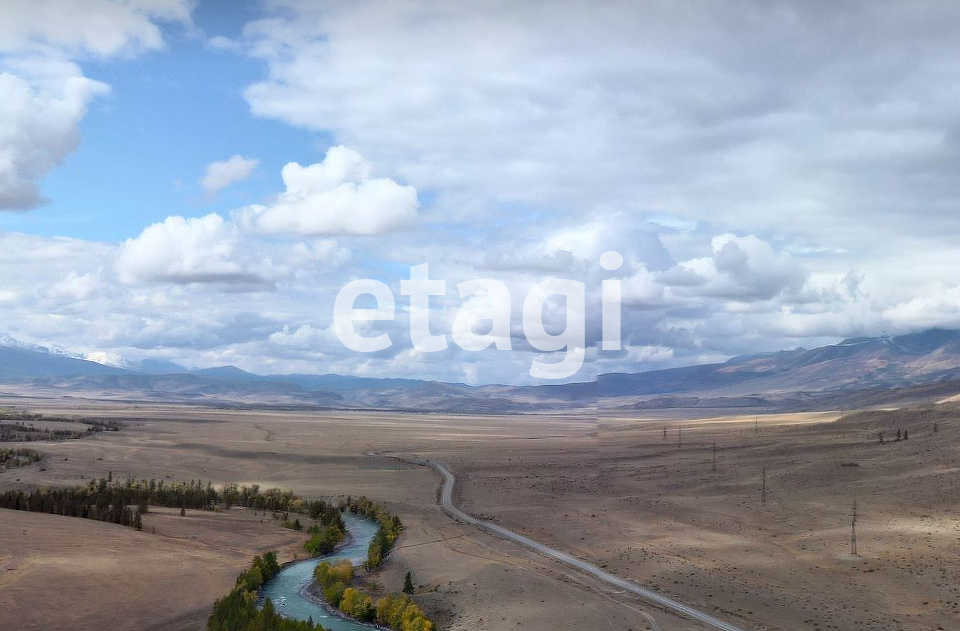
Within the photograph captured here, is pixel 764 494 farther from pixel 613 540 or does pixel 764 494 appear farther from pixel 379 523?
pixel 379 523

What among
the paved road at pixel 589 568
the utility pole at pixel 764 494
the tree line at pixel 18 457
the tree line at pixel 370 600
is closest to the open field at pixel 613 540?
the utility pole at pixel 764 494

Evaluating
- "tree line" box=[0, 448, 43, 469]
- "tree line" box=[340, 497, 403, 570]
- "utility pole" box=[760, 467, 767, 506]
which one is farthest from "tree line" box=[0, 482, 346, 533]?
"utility pole" box=[760, 467, 767, 506]

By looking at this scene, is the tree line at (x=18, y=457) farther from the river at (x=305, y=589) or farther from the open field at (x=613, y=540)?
the river at (x=305, y=589)

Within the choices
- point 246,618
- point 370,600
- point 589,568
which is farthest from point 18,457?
point 589,568

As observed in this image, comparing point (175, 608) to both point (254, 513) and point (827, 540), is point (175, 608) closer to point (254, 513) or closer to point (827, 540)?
point (254, 513)

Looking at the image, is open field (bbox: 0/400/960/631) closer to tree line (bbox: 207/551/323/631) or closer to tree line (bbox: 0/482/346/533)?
tree line (bbox: 207/551/323/631)

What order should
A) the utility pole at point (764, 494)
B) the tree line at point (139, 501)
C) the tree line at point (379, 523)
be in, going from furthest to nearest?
the utility pole at point (764, 494)
the tree line at point (139, 501)
the tree line at point (379, 523)

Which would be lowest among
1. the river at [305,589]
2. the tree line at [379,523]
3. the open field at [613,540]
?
the river at [305,589]
